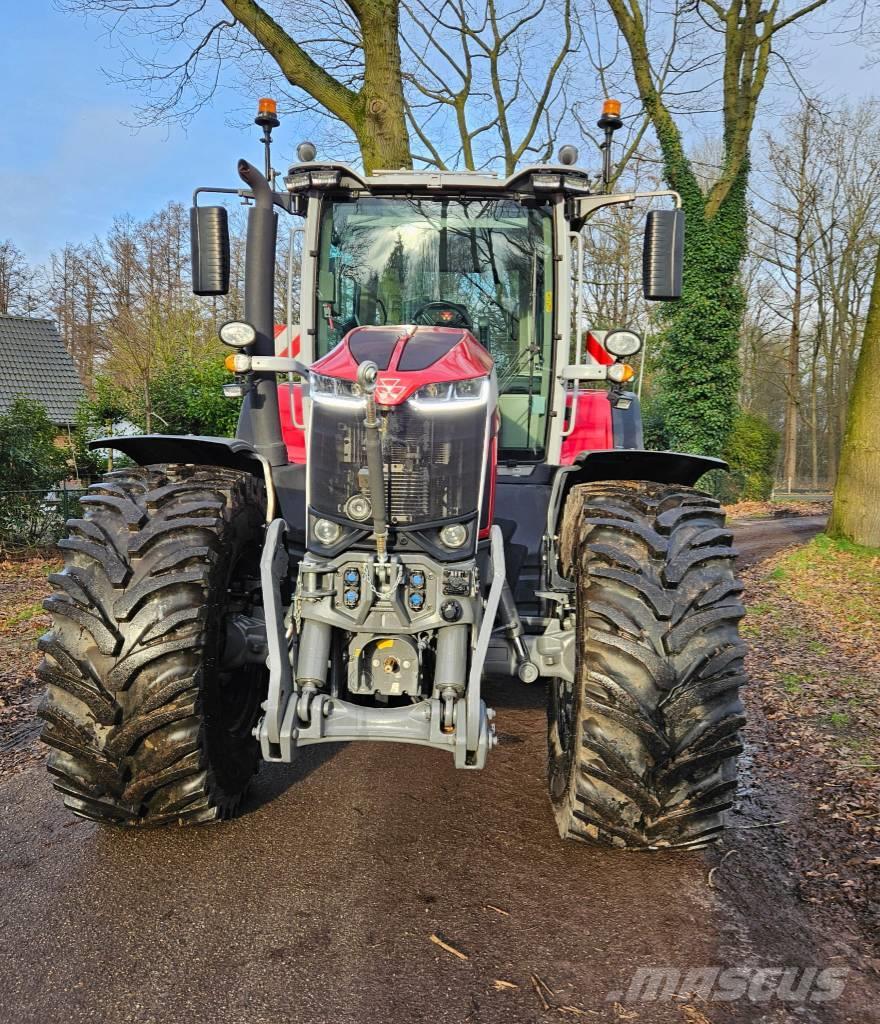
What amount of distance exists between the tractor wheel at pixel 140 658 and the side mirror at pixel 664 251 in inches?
95.9

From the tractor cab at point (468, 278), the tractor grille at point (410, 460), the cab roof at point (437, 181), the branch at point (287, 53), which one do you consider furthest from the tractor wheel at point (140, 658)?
the branch at point (287, 53)

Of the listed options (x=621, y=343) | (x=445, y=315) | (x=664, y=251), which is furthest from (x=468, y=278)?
(x=664, y=251)

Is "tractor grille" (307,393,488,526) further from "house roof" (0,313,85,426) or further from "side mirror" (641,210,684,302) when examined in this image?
"house roof" (0,313,85,426)

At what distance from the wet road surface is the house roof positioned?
860 inches

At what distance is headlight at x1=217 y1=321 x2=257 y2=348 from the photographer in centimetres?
385

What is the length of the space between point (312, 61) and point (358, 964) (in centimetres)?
1329

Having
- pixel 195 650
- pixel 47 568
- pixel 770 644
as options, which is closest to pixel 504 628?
pixel 195 650

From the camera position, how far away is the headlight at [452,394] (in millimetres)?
3127

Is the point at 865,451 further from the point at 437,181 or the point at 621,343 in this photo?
the point at 437,181

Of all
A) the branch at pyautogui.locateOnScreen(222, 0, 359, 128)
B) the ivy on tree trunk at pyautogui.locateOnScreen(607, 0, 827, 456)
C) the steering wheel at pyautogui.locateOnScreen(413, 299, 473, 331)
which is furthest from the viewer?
the ivy on tree trunk at pyautogui.locateOnScreen(607, 0, 827, 456)

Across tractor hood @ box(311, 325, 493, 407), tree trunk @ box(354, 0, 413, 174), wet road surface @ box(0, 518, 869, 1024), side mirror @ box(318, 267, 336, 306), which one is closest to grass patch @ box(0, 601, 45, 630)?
wet road surface @ box(0, 518, 869, 1024)

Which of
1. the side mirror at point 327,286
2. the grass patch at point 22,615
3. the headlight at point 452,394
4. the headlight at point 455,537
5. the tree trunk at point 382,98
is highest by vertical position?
the tree trunk at point 382,98

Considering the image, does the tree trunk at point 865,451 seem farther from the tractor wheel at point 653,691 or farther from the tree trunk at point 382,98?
the tractor wheel at point 653,691

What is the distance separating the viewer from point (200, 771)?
306cm
